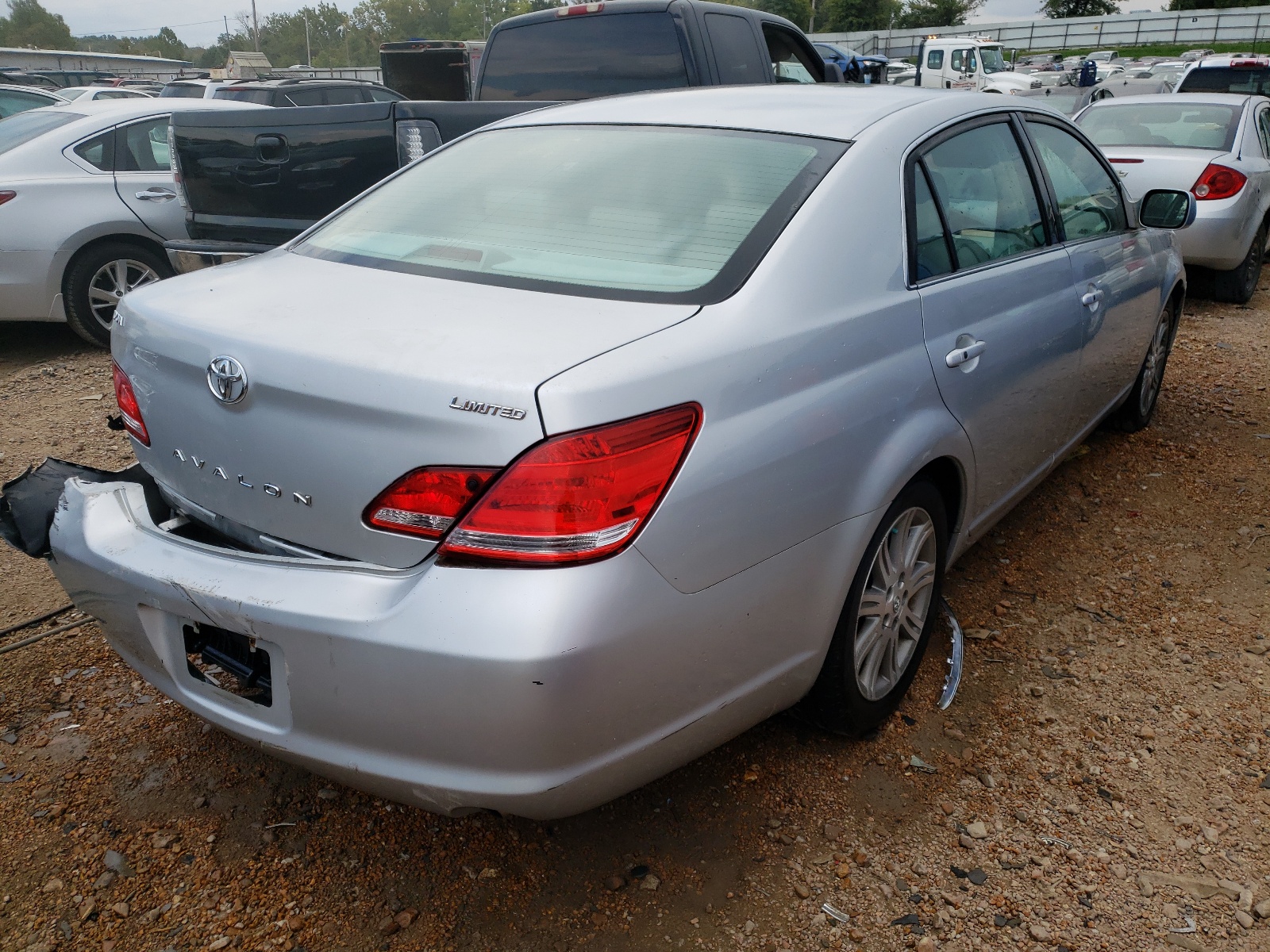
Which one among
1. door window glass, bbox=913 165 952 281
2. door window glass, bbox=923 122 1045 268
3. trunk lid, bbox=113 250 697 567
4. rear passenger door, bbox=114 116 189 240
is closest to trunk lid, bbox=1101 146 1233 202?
door window glass, bbox=923 122 1045 268

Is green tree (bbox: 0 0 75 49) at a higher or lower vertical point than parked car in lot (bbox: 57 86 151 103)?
higher

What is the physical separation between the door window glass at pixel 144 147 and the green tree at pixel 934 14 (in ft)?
219

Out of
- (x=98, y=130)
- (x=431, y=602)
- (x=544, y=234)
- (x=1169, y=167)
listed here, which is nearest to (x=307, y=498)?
(x=431, y=602)

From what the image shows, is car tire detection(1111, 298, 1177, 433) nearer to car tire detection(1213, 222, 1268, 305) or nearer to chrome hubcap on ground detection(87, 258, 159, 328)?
car tire detection(1213, 222, 1268, 305)

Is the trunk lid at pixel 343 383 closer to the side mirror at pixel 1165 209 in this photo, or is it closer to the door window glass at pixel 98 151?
the side mirror at pixel 1165 209

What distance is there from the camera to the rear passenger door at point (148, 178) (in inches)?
254

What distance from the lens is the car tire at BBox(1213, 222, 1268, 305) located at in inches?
304

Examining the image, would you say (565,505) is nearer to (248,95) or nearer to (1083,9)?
(248,95)

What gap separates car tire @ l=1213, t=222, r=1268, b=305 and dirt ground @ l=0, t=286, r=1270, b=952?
212 inches

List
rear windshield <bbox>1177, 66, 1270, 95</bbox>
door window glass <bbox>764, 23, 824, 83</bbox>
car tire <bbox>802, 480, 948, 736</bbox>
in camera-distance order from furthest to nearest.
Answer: rear windshield <bbox>1177, 66, 1270, 95</bbox>
door window glass <bbox>764, 23, 824, 83</bbox>
car tire <bbox>802, 480, 948, 736</bbox>

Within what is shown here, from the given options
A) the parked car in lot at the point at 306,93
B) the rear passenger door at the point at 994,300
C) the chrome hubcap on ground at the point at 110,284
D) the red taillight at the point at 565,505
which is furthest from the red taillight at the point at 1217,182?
the parked car in lot at the point at 306,93

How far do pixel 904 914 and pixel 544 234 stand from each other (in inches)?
66.8

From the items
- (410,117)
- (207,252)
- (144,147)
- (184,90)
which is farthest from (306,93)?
(410,117)

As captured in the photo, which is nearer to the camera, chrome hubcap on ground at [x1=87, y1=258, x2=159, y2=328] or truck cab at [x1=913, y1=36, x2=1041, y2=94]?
chrome hubcap on ground at [x1=87, y1=258, x2=159, y2=328]
